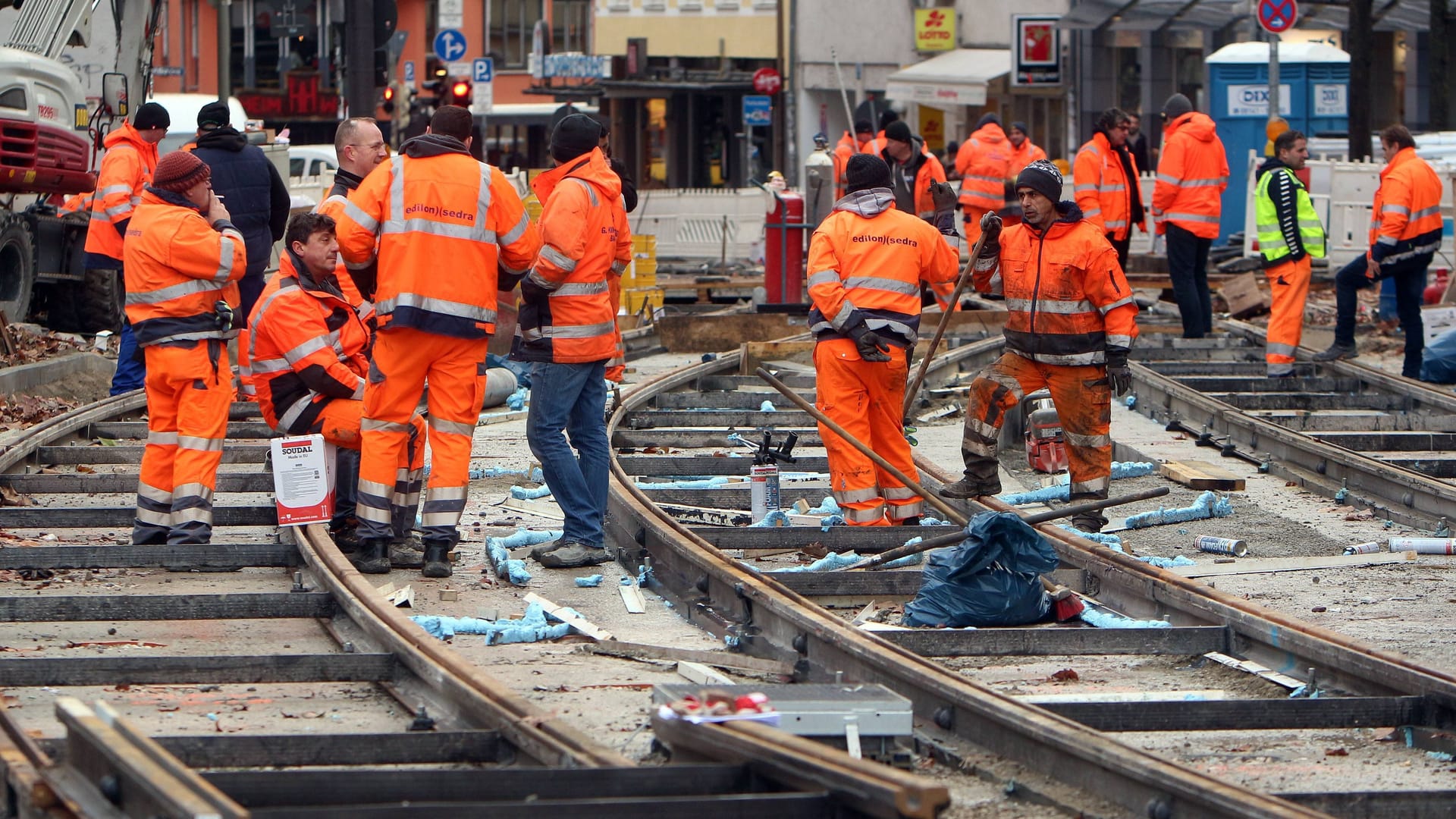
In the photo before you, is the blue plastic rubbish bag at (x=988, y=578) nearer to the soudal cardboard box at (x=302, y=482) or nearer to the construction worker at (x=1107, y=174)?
the soudal cardboard box at (x=302, y=482)

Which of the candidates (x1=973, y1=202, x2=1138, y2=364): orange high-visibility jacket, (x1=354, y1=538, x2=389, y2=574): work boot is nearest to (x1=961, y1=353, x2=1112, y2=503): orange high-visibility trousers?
(x1=973, y1=202, x2=1138, y2=364): orange high-visibility jacket

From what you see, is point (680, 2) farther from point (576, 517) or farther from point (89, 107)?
point (576, 517)

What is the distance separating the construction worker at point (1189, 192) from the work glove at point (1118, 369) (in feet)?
23.3

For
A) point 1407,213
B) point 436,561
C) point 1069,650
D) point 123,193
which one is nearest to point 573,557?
point 436,561

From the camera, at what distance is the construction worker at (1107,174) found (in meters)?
15.8

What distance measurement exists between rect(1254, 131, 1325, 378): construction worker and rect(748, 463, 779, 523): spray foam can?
248 inches

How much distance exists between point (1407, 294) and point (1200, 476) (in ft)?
16.3

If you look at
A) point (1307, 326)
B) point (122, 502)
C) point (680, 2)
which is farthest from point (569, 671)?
point (680, 2)

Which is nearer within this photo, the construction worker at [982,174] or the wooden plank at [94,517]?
the wooden plank at [94,517]

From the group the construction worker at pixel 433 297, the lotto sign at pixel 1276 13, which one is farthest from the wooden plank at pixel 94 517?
the lotto sign at pixel 1276 13

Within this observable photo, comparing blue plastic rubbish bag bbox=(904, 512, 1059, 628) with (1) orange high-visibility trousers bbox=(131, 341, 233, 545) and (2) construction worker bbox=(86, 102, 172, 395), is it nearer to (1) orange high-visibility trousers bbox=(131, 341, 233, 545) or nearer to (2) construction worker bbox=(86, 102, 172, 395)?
(1) orange high-visibility trousers bbox=(131, 341, 233, 545)

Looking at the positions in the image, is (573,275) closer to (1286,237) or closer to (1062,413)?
(1062,413)

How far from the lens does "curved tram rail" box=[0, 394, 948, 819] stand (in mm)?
4324

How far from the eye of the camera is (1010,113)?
42.5m
